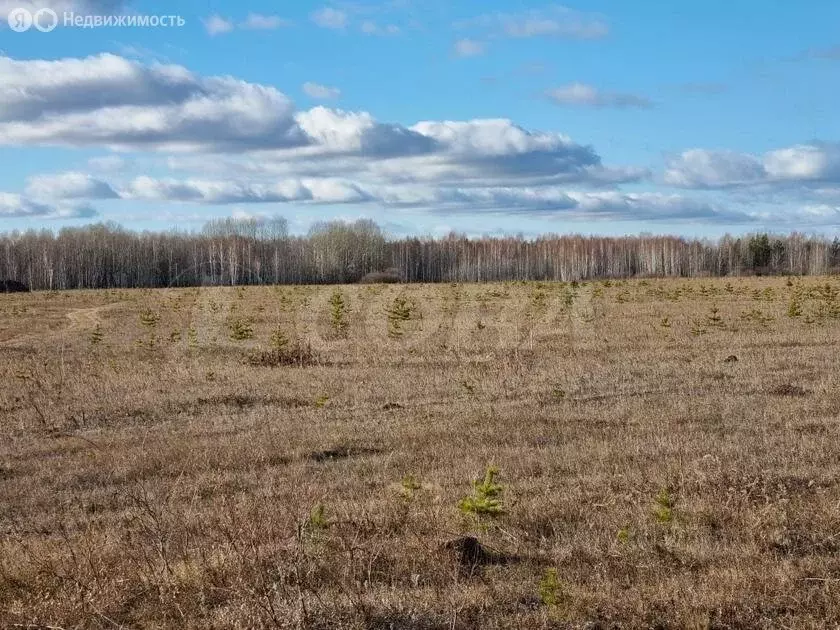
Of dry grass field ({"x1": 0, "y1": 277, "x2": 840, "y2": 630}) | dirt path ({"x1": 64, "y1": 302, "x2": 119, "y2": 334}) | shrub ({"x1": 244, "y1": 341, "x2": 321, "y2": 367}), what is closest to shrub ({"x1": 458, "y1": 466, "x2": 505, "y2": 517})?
dry grass field ({"x1": 0, "y1": 277, "x2": 840, "y2": 630})

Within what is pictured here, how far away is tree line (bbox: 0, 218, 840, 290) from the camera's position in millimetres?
102375

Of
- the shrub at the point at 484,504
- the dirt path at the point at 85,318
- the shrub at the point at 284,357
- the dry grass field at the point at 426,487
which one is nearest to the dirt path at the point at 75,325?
the dirt path at the point at 85,318

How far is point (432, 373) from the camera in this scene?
19688 mm

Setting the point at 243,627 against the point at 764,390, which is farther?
the point at 764,390

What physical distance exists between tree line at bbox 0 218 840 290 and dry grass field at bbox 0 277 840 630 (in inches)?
3255

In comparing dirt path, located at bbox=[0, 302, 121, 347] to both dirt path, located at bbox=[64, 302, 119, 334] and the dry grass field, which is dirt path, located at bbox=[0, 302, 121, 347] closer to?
dirt path, located at bbox=[64, 302, 119, 334]

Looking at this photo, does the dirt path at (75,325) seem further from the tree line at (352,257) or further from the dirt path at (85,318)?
the tree line at (352,257)

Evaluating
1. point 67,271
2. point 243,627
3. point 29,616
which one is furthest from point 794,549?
point 67,271

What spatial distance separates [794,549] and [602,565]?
1.59m

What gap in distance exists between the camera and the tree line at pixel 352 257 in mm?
102375

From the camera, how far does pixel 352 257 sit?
389 ft

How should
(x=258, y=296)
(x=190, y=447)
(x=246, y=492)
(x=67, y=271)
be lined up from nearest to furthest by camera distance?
(x=246, y=492) → (x=190, y=447) → (x=258, y=296) → (x=67, y=271)

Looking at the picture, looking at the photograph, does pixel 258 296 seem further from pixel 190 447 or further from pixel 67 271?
pixel 67 271

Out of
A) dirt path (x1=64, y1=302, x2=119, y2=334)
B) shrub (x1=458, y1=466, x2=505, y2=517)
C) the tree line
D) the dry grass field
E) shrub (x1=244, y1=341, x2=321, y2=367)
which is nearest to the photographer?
the dry grass field
